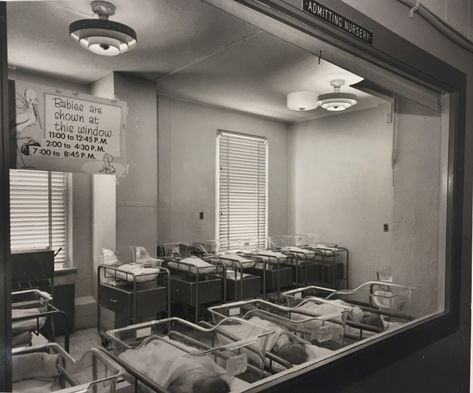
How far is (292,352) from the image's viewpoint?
4.52ft

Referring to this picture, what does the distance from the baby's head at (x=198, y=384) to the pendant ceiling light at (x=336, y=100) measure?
54.8 inches

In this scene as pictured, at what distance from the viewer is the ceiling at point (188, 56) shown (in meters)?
0.93

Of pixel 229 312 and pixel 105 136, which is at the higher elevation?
pixel 105 136

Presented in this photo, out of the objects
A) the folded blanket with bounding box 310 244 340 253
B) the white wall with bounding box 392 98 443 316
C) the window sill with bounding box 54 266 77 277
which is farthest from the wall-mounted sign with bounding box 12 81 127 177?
the white wall with bounding box 392 98 443 316

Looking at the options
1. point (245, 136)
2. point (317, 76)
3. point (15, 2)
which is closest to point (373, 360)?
point (245, 136)

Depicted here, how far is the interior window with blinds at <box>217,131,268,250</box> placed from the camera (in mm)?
1646

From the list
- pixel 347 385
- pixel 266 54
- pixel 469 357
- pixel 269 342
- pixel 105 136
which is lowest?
pixel 469 357

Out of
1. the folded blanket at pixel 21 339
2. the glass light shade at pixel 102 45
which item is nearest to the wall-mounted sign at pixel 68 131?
the glass light shade at pixel 102 45

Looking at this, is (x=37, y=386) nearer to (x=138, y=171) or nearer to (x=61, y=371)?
(x=61, y=371)

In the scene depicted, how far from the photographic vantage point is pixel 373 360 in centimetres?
152

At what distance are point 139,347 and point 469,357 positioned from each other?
1.98 metres

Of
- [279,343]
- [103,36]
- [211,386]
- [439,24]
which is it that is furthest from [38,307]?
[439,24]

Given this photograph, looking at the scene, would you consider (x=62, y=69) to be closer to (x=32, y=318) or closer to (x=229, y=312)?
(x=32, y=318)

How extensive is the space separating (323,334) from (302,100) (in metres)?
1.09
